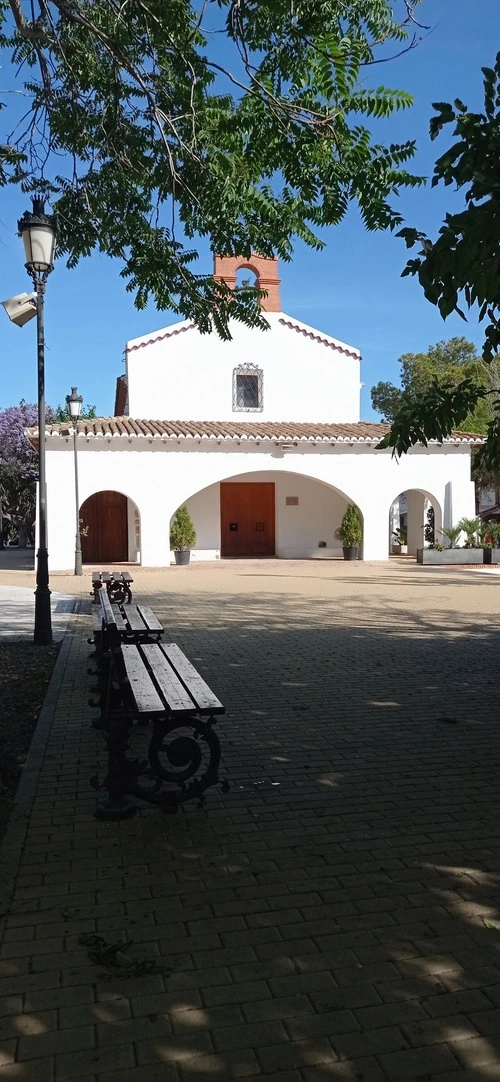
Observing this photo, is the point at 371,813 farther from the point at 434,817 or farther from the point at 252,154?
the point at 252,154

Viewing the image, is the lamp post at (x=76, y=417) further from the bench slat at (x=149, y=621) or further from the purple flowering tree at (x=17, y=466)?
the purple flowering tree at (x=17, y=466)

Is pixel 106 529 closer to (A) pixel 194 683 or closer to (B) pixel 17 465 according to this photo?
(B) pixel 17 465

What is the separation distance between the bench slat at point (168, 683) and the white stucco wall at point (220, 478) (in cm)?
1667

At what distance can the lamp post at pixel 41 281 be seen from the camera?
295 inches

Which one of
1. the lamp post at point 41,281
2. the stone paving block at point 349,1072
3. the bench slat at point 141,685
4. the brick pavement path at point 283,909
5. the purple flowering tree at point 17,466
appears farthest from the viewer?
the purple flowering tree at point 17,466

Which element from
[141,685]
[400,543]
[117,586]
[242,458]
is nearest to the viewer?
[141,685]

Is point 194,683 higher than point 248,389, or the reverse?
point 248,389

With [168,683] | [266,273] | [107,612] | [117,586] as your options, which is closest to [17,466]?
[266,273]

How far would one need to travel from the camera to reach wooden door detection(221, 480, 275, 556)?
85.3ft

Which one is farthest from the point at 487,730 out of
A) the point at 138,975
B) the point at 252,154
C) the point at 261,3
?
the point at 261,3

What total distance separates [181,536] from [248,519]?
4166 mm

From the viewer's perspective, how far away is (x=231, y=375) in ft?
82.5

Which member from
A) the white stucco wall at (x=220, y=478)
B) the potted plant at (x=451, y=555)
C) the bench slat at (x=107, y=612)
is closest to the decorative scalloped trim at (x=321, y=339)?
the white stucco wall at (x=220, y=478)

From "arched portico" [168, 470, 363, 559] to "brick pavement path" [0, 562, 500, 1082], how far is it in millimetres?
19639
